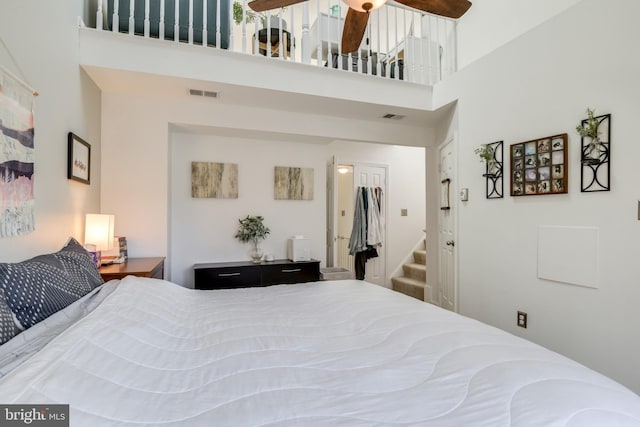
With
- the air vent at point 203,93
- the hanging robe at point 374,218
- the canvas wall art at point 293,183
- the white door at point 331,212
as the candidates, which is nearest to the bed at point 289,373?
the air vent at point 203,93

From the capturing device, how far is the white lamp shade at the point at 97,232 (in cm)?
234

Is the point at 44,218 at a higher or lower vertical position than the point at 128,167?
lower

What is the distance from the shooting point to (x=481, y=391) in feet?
2.77

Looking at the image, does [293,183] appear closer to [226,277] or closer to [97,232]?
[226,277]

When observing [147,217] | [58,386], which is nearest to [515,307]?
[58,386]

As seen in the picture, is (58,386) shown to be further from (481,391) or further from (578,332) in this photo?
(578,332)

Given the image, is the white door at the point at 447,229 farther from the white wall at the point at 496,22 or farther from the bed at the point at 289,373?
the bed at the point at 289,373

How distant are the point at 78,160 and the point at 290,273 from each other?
86.0 inches

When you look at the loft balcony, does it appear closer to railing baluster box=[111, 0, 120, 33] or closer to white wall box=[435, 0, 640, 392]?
railing baluster box=[111, 0, 120, 33]

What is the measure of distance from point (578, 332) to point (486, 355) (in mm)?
1676

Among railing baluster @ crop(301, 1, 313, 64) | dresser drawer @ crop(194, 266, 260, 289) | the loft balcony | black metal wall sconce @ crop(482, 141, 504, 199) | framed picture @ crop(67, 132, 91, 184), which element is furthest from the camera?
dresser drawer @ crop(194, 266, 260, 289)

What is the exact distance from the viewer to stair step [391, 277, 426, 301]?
4426 mm

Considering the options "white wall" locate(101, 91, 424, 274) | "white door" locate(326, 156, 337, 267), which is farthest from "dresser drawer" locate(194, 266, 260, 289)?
"white door" locate(326, 156, 337, 267)

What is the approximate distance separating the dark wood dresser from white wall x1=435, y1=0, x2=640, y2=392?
5.38ft
